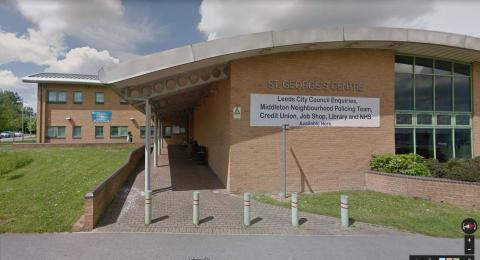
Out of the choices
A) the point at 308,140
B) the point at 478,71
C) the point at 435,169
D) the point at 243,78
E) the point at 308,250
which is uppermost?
the point at 478,71

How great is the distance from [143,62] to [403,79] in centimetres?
1026

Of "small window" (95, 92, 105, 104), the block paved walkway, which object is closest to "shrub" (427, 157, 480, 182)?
the block paved walkway

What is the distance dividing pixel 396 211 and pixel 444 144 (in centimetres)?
653

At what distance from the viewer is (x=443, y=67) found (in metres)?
12.7

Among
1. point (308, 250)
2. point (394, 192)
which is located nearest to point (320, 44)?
point (394, 192)

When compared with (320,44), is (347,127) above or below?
below

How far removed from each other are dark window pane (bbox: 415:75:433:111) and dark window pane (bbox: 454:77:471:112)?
4.57 ft

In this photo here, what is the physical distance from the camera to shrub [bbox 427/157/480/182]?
30.0ft

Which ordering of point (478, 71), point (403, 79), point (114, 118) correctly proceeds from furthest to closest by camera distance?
point (114, 118)
point (478, 71)
point (403, 79)

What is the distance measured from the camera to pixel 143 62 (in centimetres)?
793

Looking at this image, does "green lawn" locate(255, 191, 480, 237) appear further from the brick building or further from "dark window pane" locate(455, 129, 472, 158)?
"dark window pane" locate(455, 129, 472, 158)

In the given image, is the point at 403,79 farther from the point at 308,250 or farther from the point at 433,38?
the point at 308,250

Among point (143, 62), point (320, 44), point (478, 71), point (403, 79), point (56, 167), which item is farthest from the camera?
point (56, 167)

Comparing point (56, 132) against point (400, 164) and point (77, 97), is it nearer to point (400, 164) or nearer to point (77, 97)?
point (77, 97)
